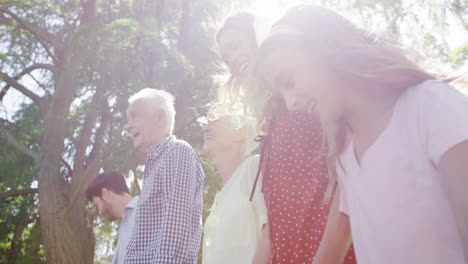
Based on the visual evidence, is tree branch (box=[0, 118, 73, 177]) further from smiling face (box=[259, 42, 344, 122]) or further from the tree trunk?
smiling face (box=[259, 42, 344, 122])

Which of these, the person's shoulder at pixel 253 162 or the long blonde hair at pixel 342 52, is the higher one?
the long blonde hair at pixel 342 52

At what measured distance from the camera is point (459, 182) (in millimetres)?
836

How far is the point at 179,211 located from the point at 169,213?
56mm

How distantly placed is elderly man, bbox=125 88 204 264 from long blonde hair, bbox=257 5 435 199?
1.17 meters

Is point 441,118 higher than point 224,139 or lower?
lower

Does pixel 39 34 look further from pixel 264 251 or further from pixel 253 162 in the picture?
pixel 264 251

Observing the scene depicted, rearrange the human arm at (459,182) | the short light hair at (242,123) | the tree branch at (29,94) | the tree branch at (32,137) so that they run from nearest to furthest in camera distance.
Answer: the human arm at (459,182), the short light hair at (242,123), the tree branch at (29,94), the tree branch at (32,137)

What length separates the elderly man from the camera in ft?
7.30

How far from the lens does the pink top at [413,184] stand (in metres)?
0.89

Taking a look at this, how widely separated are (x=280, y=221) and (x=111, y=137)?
285 inches

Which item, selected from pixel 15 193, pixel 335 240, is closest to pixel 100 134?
pixel 15 193

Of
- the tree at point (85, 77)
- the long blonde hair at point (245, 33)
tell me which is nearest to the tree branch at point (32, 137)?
the tree at point (85, 77)

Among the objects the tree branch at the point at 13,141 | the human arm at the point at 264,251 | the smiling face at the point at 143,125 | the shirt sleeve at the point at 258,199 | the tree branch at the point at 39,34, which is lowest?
the human arm at the point at 264,251

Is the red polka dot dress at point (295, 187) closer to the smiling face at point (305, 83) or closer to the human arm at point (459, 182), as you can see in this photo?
the smiling face at point (305, 83)
